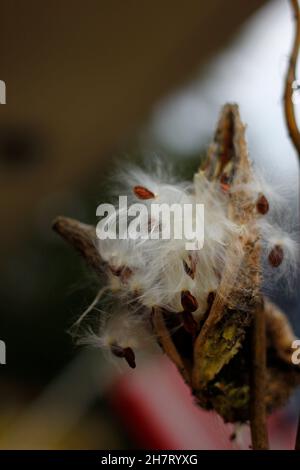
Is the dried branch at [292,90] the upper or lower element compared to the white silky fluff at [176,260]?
upper

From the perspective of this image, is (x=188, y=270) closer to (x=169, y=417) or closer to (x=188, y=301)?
(x=188, y=301)

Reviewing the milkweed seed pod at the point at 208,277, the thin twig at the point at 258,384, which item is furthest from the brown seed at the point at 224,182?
the thin twig at the point at 258,384

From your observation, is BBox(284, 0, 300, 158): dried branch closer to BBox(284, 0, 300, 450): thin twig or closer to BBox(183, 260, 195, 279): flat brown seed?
BBox(284, 0, 300, 450): thin twig

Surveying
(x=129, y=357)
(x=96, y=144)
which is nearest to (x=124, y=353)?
(x=129, y=357)

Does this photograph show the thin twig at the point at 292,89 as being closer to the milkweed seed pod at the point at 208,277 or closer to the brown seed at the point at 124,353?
the milkweed seed pod at the point at 208,277

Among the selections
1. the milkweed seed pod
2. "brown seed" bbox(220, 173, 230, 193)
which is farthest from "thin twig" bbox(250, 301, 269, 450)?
"brown seed" bbox(220, 173, 230, 193)

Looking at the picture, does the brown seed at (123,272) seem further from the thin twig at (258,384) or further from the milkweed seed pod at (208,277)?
the thin twig at (258,384)

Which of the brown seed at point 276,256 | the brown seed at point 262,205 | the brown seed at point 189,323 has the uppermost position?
the brown seed at point 262,205
